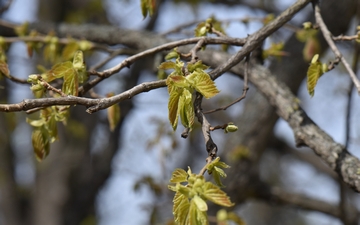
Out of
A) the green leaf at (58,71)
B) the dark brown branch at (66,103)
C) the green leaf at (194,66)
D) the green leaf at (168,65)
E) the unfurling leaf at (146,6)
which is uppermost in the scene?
the unfurling leaf at (146,6)

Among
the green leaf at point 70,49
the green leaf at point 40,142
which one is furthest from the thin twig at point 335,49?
the green leaf at point 70,49

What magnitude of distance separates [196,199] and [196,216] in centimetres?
3

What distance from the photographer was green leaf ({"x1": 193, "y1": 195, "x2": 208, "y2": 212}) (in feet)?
2.87

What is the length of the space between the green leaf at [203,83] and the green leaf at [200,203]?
0.25 m

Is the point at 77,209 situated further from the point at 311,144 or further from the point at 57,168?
the point at 311,144

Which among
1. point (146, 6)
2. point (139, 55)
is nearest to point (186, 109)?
point (139, 55)

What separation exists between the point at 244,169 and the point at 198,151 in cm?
285

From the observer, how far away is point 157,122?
3406 millimetres

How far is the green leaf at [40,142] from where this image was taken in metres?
1.43

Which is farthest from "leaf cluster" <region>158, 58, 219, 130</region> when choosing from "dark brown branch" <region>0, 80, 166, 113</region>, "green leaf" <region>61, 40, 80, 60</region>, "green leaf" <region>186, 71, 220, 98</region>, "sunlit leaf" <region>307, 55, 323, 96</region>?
"green leaf" <region>61, 40, 80, 60</region>

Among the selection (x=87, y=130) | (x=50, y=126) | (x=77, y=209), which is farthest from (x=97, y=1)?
(x=50, y=126)

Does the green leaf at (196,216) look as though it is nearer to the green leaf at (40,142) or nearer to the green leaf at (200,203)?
the green leaf at (200,203)

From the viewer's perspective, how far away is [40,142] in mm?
1447

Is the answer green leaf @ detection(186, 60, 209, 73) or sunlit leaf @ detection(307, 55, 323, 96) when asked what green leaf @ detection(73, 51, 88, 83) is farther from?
sunlit leaf @ detection(307, 55, 323, 96)
